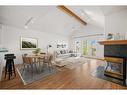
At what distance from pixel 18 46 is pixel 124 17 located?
16.3 feet

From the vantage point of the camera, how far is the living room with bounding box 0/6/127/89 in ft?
9.75

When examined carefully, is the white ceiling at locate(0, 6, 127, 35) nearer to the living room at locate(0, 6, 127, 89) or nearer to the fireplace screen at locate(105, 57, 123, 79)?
the living room at locate(0, 6, 127, 89)

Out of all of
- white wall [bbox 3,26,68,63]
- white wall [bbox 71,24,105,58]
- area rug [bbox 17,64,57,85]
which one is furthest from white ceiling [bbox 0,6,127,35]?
white wall [bbox 71,24,105,58]

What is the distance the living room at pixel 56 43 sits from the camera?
9.75 feet

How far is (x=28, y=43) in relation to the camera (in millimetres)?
5590

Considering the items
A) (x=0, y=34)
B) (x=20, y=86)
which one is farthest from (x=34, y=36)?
(x=20, y=86)

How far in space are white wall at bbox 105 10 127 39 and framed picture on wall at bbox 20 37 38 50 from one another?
3943 millimetres

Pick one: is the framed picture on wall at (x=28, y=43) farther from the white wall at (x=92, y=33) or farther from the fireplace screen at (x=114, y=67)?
the white wall at (x=92, y=33)

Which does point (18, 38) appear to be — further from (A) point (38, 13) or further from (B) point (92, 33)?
(B) point (92, 33)

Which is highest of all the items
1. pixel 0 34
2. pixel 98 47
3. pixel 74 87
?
pixel 0 34

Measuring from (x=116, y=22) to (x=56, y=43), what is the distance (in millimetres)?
4700

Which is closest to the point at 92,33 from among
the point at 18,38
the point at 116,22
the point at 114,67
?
the point at 116,22

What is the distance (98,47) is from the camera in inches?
292
